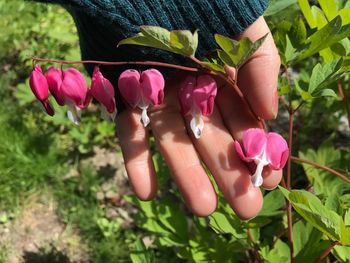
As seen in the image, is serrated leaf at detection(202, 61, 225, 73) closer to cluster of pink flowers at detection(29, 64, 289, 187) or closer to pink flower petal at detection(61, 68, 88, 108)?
cluster of pink flowers at detection(29, 64, 289, 187)

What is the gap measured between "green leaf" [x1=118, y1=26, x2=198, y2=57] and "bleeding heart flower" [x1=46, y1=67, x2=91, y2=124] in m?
0.25

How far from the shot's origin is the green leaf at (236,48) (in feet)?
2.75

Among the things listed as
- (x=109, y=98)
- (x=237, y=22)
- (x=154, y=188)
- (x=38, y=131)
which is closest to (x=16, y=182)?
(x=38, y=131)

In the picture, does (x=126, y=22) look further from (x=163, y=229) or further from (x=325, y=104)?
(x=325, y=104)

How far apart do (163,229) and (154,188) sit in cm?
25

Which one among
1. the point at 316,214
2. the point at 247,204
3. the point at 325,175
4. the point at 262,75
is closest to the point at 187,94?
the point at 262,75

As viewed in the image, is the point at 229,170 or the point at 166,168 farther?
the point at 166,168

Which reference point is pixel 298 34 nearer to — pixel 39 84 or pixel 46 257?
pixel 39 84

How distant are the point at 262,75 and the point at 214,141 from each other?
20 centimetres

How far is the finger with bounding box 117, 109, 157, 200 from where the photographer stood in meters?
1.25

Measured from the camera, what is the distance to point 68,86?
3.54 ft

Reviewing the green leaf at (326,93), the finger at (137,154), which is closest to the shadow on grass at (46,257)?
the finger at (137,154)

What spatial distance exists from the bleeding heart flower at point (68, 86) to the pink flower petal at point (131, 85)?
0.08m

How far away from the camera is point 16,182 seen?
204 cm
